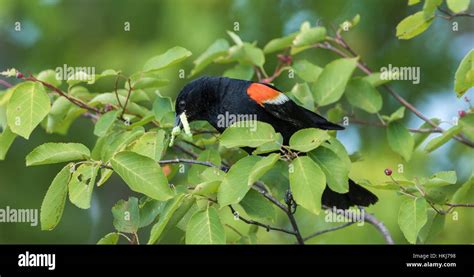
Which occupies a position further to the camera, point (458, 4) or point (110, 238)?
point (458, 4)

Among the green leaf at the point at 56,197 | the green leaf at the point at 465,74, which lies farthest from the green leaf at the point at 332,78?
the green leaf at the point at 56,197

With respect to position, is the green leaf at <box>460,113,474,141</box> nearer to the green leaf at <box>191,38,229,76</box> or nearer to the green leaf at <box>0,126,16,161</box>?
the green leaf at <box>191,38,229,76</box>

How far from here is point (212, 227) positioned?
2.72 metres

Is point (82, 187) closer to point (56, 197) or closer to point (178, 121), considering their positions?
point (56, 197)

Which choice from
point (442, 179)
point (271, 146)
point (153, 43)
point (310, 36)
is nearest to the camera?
point (271, 146)

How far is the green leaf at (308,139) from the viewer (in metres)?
2.75

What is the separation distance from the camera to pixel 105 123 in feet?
11.4

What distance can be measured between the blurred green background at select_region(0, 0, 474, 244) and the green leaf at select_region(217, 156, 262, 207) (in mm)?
3024

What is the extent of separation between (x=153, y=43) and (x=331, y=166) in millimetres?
3729

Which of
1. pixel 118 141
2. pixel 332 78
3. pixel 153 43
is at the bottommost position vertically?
pixel 118 141

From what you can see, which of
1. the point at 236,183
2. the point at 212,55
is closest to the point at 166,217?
the point at 236,183

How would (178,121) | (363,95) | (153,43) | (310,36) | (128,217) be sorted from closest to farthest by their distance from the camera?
(128,217) < (178,121) < (363,95) < (310,36) < (153,43)

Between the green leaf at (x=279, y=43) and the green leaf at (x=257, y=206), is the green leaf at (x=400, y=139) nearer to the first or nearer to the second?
the green leaf at (x=279, y=43)
